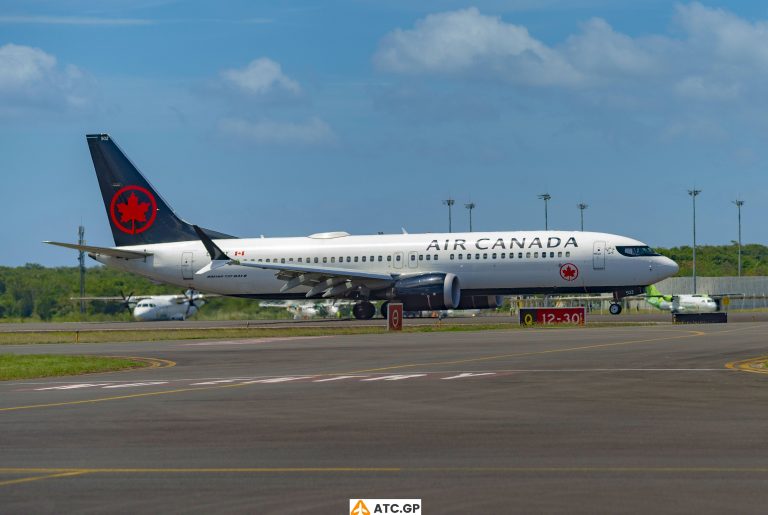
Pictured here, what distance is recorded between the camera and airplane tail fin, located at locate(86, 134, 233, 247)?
69000 millimetres

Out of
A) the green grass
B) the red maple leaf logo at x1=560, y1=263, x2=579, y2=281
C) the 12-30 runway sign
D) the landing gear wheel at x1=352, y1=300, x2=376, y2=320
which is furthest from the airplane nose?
the green grass

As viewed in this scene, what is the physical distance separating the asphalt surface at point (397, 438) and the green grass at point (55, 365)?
5.72 ft

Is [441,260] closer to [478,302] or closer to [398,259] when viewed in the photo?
[398,259]

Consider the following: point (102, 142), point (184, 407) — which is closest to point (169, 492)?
point (184, 407)

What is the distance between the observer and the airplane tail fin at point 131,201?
2717 inches

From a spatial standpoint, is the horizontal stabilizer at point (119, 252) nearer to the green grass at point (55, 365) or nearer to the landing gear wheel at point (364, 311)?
the landing gear wheel at point (364, 311)

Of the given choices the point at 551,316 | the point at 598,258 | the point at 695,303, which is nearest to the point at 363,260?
the point at 551,316

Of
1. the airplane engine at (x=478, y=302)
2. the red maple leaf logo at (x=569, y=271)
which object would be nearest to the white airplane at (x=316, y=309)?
the airplane engine at (x=478, y=302)

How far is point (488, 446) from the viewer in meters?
14.1

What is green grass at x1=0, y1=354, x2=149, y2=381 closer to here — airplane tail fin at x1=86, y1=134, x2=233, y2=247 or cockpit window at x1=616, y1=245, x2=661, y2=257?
airplane tail fin at x1=86, y1=134, x2=233, y2=247

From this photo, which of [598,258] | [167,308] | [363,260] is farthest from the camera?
[167,308]

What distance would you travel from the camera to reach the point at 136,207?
69.1m

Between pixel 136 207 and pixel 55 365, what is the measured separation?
37938mm

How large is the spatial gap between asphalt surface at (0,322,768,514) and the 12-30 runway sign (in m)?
27.0
